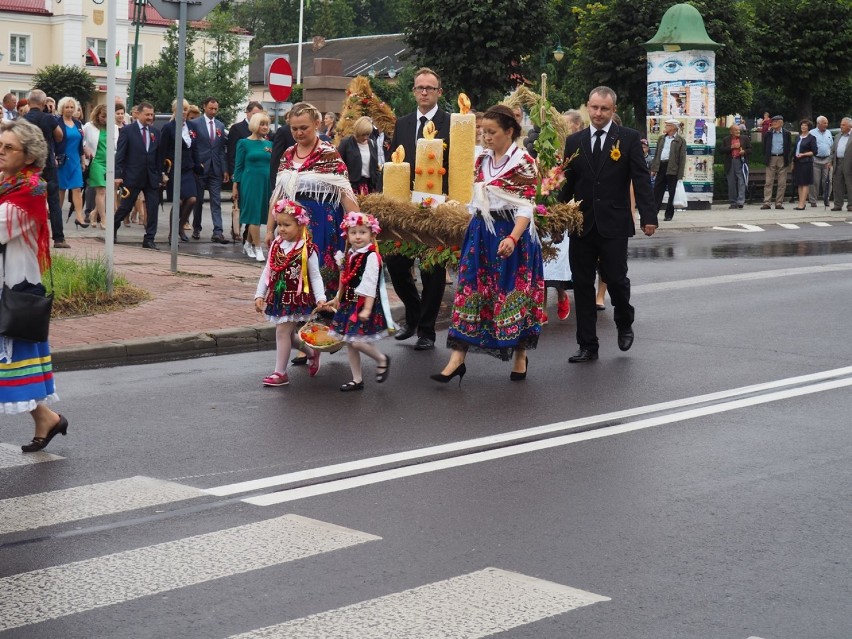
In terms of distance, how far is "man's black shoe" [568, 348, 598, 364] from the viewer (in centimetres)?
1048

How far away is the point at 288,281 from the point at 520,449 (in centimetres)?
268

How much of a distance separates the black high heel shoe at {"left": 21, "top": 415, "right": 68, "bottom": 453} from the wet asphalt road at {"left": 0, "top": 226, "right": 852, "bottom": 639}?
0.11 metres

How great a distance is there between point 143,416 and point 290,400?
3.40 feet

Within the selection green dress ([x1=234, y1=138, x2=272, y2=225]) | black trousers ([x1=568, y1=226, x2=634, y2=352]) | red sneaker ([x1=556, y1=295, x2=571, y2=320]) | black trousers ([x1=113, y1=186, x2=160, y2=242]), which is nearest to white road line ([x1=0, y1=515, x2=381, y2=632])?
black trousers ([x1=568, y1=226, x2=634, y2=352])

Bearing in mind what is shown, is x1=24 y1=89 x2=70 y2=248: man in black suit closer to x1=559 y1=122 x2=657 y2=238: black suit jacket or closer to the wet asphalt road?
the wet asphalt road

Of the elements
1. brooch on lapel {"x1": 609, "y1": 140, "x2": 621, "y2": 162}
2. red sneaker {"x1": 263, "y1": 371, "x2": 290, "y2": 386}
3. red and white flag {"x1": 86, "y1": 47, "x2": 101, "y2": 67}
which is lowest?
red sneaker {"x1": 263, "y1": 371, "x2": 290, "y2": 386}

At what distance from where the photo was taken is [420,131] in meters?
11.0

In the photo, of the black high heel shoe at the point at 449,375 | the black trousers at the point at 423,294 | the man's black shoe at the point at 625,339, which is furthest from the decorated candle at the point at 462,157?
the black high heel shoe at the point at 449,375

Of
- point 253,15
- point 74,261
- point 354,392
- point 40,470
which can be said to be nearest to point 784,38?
point 74,261

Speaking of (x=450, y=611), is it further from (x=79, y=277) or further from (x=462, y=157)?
(x=79, y=277)

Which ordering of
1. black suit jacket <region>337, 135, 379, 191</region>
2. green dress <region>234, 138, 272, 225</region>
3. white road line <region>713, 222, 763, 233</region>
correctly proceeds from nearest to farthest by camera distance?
black suit jacket <region>337, 135, 379, 191</region> → green dress <region>234, 138, 272, 225</region> → white road line <region>713, 222, 763, 233</region>

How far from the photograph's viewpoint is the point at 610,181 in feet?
34.5

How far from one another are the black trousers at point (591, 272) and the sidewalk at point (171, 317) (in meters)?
2.67

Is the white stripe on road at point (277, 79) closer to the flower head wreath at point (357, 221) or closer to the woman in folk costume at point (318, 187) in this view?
the woman in folk costume at point (318, 187)
